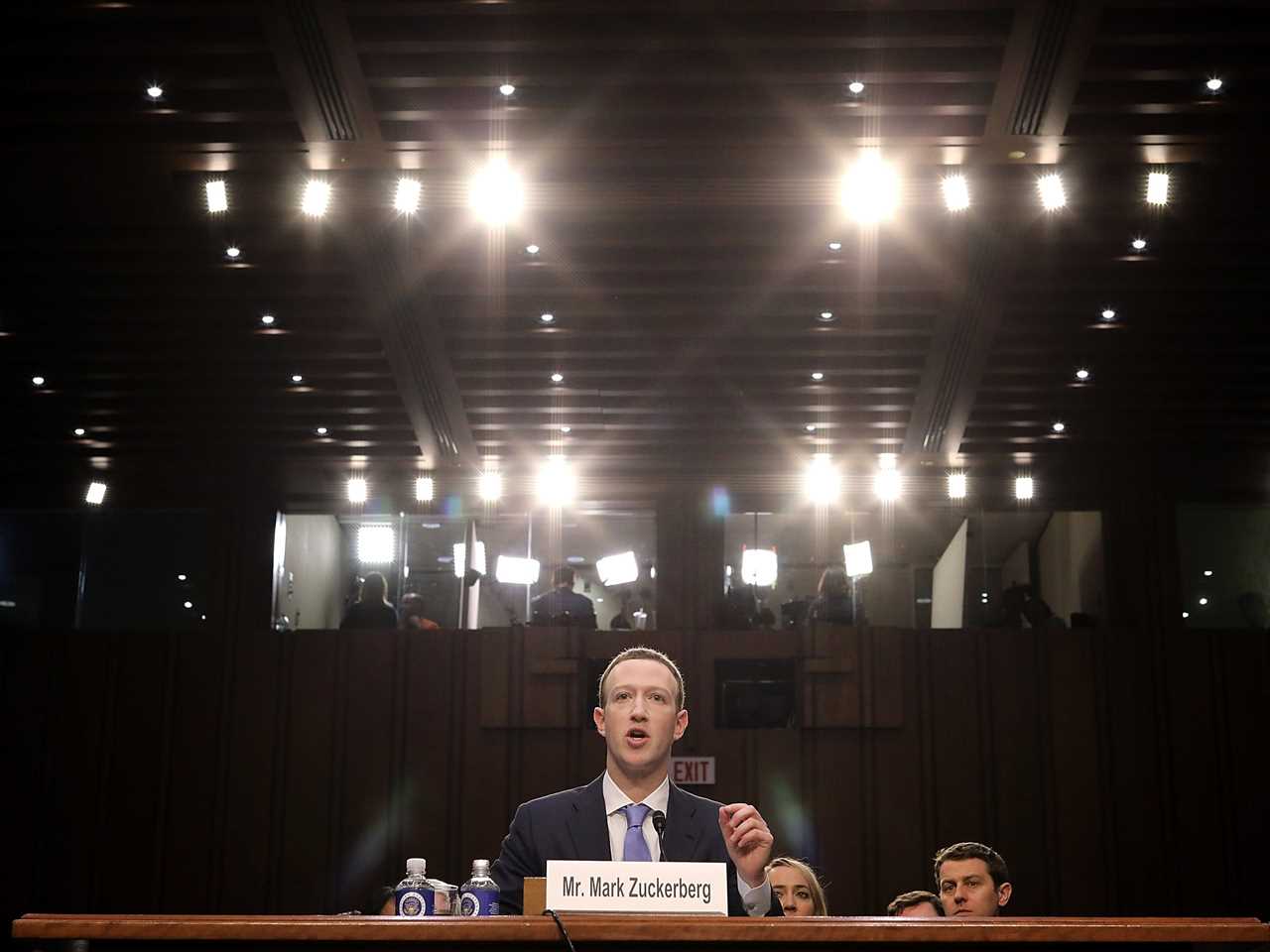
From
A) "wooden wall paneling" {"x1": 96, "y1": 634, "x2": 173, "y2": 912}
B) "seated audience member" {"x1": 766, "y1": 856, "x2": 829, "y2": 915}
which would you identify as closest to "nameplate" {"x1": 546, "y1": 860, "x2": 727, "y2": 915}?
"seated audience member" {"x1": 766, "y1": 856, "x2": 829, "y2": 915}

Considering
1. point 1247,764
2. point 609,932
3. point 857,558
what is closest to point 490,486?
point 857,558

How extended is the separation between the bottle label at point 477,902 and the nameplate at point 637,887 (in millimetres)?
342

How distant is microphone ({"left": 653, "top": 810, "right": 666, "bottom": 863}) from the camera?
9.61 ft

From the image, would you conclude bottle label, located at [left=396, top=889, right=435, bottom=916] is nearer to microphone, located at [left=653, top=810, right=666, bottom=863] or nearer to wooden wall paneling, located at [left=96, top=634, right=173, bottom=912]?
microphone, located at [left=653, top=810, right=666, bottom=863]

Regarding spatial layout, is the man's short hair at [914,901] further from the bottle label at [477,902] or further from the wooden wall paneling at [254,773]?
the wooden wall paneling at [254,773]

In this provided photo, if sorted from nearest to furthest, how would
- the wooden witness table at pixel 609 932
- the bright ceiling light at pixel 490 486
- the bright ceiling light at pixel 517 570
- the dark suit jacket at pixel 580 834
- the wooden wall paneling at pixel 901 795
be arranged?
the wooden witness table at pixel 609 932 < the dark suit jacket at pixel 580 834 < the wooden wall paneling at pixel 901 795 < the bright ceiling light at pixel 517 570 < the bright ceiling light at pixel 490 486

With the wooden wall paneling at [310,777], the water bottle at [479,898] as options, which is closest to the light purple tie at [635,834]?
the water bottle at [479,898]

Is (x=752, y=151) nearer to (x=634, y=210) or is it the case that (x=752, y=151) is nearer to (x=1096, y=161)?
(x=634, y=210)

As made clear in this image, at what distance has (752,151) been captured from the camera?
8.20m

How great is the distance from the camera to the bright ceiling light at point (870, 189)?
8.32 meters

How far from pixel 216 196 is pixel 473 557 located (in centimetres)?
425

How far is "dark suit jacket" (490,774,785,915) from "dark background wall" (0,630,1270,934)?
8.29 m

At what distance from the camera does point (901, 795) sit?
37.2ft

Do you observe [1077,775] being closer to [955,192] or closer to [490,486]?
[955,192]
